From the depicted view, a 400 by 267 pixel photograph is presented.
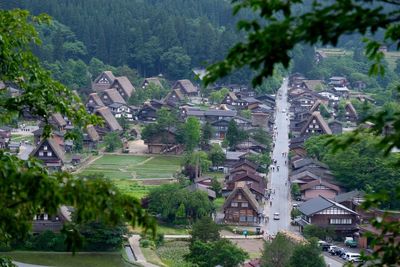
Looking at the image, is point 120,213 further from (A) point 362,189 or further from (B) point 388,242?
(A) point 362,189

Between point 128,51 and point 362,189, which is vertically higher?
point 128,51

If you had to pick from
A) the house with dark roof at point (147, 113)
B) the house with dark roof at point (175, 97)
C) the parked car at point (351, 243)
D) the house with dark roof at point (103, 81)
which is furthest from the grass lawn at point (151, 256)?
the house with dark roof at point (103, 81)

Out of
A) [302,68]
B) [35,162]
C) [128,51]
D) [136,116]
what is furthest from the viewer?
[302,68]

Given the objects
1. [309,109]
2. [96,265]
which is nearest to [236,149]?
[309,109]

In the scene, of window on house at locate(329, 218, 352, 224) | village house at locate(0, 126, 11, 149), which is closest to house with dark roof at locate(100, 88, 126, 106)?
village house at locate(0, 126, 11, 149)

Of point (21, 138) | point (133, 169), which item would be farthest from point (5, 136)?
Result: point (133, 169)

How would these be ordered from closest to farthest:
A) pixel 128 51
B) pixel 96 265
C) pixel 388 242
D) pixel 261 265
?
pixel 388 242, pixel 261 265, pixel 96 265, pixel 128 51

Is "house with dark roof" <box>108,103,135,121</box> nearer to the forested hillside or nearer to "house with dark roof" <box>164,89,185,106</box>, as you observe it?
"house with dark roof" <box>164,89,185,106</box>
